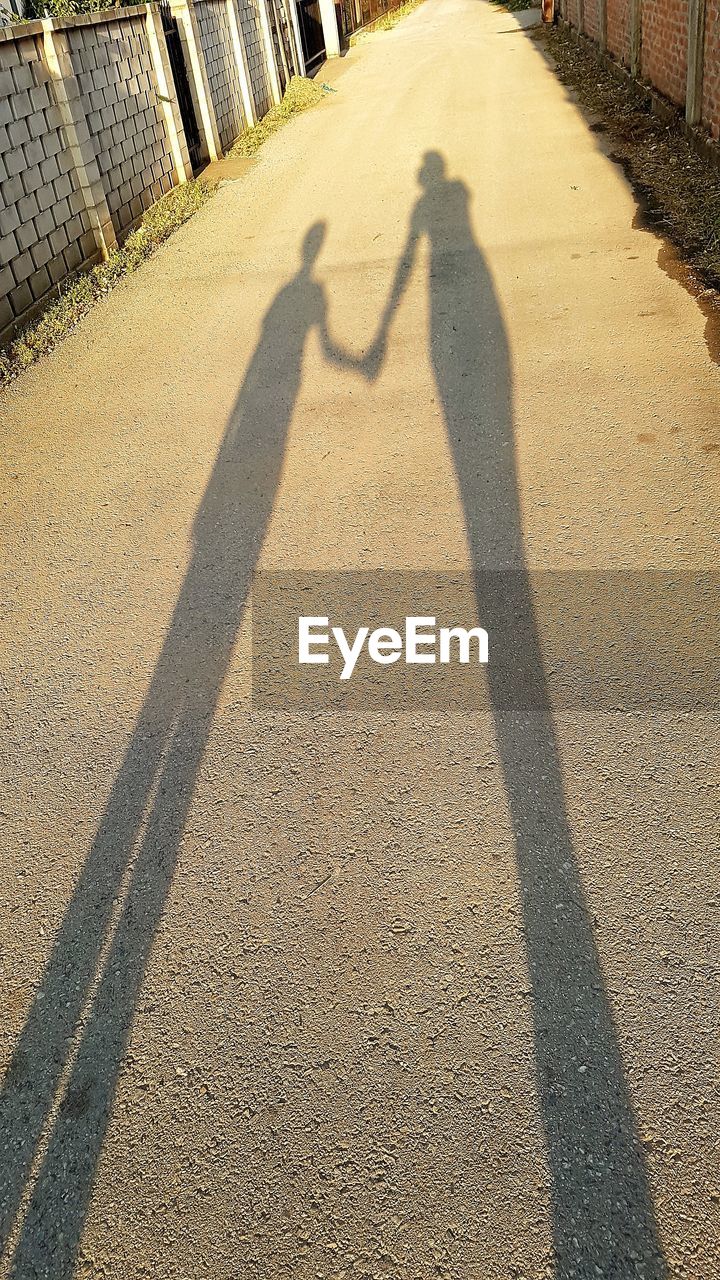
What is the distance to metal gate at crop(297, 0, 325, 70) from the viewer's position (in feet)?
71.7

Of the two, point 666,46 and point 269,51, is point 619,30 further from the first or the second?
point 269,51

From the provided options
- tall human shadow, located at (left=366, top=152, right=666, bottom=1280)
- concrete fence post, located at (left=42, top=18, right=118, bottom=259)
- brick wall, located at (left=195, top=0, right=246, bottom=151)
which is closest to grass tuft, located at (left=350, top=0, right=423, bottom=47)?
brick wall, located at (left=195, top=0, right=246, bottom=151)

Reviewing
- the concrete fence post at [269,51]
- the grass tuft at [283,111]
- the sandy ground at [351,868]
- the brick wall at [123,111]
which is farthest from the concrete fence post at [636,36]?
the sandy ground at [351,868]

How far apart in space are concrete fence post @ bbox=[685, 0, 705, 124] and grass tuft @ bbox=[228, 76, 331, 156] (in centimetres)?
690

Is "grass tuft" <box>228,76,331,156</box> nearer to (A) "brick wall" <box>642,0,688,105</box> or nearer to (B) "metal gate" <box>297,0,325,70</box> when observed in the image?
(B) "metal gate" <box>297,0,325,70</box>

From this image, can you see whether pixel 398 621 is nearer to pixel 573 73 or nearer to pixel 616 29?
pixel 616 29

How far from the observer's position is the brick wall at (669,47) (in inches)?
365

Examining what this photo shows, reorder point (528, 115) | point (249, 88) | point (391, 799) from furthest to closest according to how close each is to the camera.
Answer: point (249, 88) < point (528, 115) < point (391, 799)

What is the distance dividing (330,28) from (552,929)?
1102 inches

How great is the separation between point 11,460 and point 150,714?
306 centimetres

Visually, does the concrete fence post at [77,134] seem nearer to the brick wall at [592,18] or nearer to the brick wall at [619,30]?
the brick wall at [619,30]

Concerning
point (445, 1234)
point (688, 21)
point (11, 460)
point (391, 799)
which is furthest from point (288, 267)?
point (445, 1234)

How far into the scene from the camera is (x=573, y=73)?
16.5 m

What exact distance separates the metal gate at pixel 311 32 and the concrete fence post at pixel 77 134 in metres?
15.0
